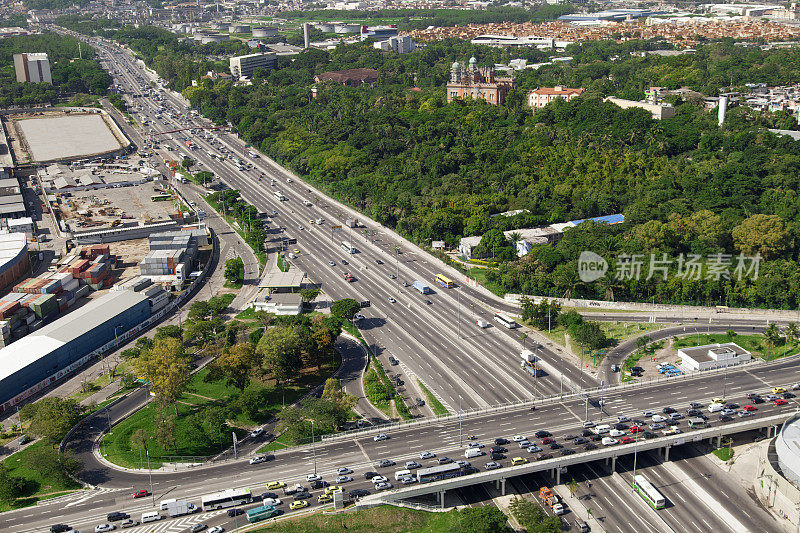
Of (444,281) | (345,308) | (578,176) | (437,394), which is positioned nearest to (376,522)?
(437,394)

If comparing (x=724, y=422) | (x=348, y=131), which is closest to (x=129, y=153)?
(x=348, y=131)

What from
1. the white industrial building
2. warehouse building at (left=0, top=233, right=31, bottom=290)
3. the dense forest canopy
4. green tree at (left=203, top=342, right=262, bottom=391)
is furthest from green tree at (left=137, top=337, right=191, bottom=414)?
the white industrial building

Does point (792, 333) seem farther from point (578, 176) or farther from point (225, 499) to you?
point (225, 499)

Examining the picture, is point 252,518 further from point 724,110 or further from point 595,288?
point 724,110

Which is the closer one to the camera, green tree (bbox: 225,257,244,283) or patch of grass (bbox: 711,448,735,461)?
patch of grass (bbox: 711,448,735,461)

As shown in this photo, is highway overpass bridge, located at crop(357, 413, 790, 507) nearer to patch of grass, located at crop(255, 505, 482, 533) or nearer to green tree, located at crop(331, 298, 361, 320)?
patch of grass, located at crop(255, 505, 482, 533)

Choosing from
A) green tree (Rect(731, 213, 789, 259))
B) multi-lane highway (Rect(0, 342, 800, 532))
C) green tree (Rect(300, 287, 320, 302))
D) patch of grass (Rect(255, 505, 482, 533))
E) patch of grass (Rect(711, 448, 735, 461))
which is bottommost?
patch of grass (Rect(711, 448, 735, 461))
